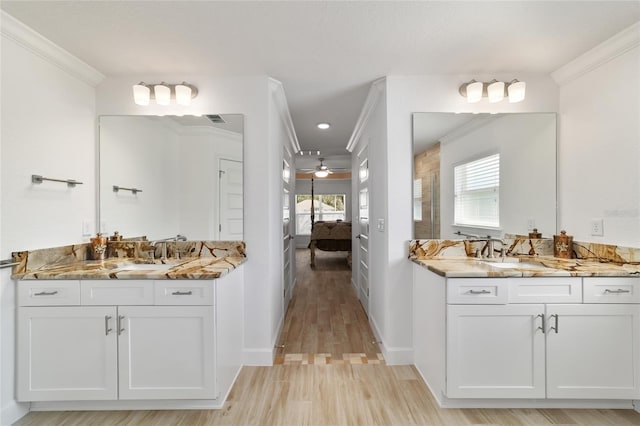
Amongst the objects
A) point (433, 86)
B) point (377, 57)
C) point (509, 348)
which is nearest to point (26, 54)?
A: point (377, 57)

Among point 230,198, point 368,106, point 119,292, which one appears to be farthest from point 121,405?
point 368,106

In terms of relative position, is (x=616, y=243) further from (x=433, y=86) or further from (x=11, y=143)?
(x=11, y=143)

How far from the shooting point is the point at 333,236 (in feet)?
21.6

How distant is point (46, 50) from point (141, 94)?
58cm

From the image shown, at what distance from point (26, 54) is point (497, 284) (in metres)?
3.32

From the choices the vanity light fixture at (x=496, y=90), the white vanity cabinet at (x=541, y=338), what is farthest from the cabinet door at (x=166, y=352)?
the vanity light fixture at (x=496, y=90)

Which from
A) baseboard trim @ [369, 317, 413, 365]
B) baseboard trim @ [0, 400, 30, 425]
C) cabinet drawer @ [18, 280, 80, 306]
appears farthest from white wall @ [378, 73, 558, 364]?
baseboard trim @ [0, 400, 30, 425]

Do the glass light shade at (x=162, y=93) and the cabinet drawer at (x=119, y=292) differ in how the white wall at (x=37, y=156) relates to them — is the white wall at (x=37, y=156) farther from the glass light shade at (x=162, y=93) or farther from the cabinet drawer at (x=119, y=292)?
the glass light shade at (x=162, y=93)

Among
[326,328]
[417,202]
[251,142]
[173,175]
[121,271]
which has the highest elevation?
[251,142]

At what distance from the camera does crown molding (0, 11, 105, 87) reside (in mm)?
1795

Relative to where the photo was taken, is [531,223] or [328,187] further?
[328,187]

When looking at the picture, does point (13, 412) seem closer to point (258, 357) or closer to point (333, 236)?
point (258, 357)

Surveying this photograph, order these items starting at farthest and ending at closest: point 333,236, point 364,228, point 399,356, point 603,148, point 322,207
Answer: point 322,207, point 333,236, point 364,228, point 399,356, point 603,148

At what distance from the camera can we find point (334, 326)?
3309mm
